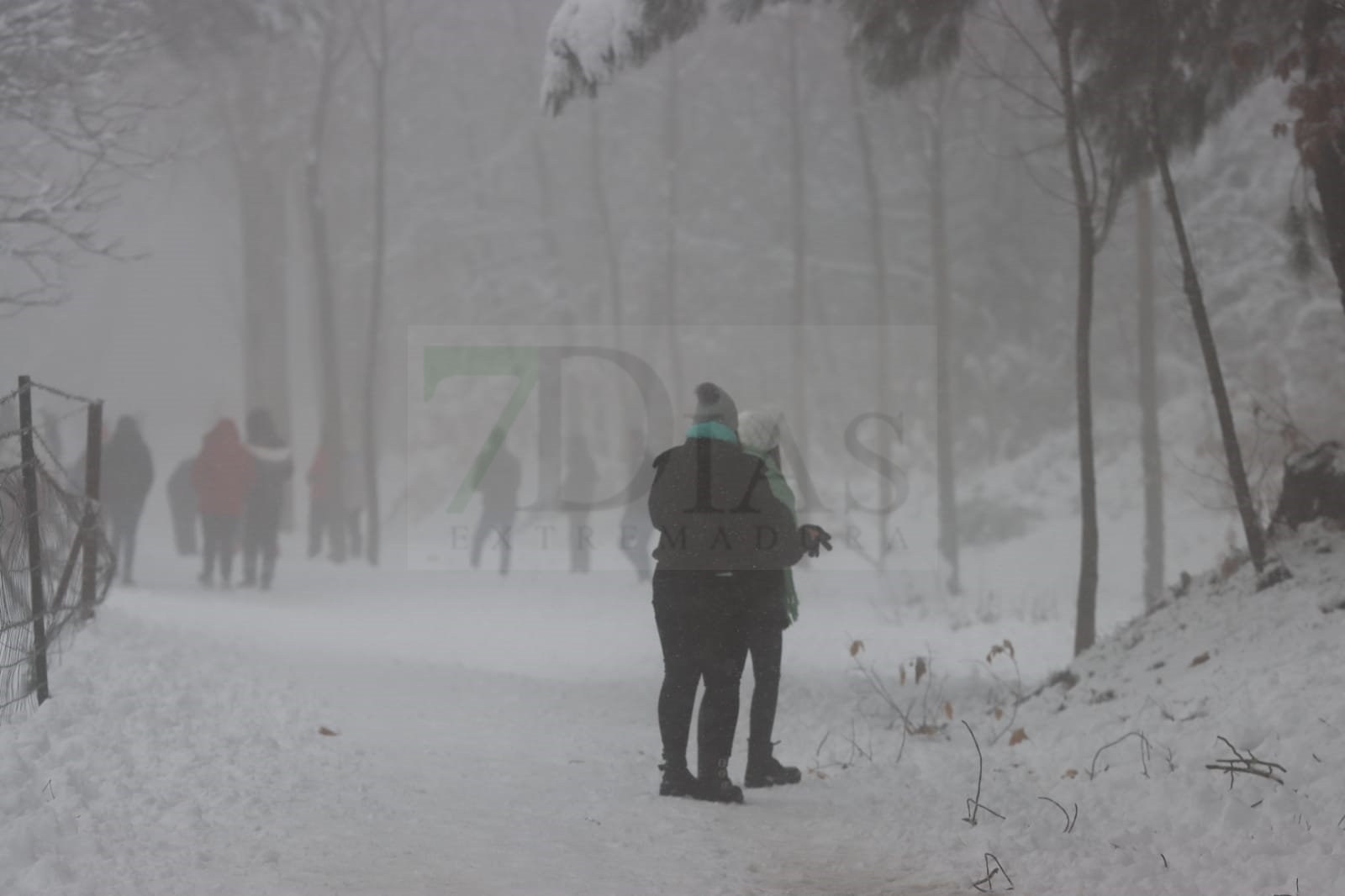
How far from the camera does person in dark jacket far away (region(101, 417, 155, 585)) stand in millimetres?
14914

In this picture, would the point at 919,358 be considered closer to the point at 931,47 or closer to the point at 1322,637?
the point at 931,47

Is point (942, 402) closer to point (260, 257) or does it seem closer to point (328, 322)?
point (328, 322)

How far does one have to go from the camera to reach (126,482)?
14.9m

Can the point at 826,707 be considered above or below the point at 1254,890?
below

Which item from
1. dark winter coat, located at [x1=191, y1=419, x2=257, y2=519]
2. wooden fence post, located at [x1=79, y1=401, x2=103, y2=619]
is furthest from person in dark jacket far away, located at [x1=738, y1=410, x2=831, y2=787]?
dark winter coat, located at [x1=191, y1=419, x2=257, y2=519]

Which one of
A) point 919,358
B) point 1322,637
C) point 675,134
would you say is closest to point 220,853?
point 1322,637

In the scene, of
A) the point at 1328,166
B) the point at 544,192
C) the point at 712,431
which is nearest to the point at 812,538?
the point at 712,431

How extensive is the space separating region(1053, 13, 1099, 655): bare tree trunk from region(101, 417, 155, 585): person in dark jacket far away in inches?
436

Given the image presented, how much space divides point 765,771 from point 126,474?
11500 millimetres

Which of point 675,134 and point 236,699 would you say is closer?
point 236,699

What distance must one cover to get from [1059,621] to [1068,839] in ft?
33.2

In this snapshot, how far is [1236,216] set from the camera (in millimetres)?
23781

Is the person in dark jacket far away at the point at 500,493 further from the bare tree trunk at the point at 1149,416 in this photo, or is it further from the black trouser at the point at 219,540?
the bare tree trunk at the point at 1149,416

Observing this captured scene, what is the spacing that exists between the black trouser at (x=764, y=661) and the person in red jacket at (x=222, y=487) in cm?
1053
